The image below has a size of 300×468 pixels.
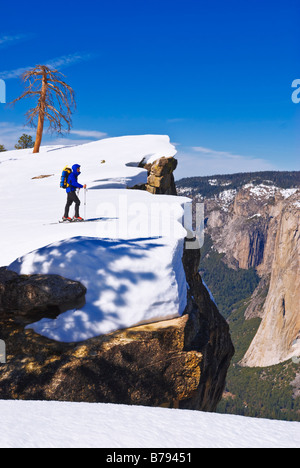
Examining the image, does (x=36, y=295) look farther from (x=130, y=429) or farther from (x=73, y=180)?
(x=73, y=180)

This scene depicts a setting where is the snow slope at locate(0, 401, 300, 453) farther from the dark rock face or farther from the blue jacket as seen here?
the blue jacket

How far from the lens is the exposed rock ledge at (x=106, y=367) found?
25.9ft

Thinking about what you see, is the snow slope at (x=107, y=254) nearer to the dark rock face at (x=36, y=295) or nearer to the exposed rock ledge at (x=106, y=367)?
the dark rock face at (x=36, y=295)

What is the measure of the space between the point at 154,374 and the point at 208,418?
4063 millimetres

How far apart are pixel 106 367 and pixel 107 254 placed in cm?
291

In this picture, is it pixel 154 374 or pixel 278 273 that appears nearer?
pixel 154 374

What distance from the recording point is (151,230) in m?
12.9

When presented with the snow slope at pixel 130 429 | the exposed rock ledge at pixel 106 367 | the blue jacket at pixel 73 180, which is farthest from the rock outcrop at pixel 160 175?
the snow slope at pixel 130 429

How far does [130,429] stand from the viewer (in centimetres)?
440

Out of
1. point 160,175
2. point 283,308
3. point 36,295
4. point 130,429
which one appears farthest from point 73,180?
point 283,308

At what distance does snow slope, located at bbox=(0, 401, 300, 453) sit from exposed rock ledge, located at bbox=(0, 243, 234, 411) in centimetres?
273

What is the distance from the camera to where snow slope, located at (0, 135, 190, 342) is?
923 centimetres
